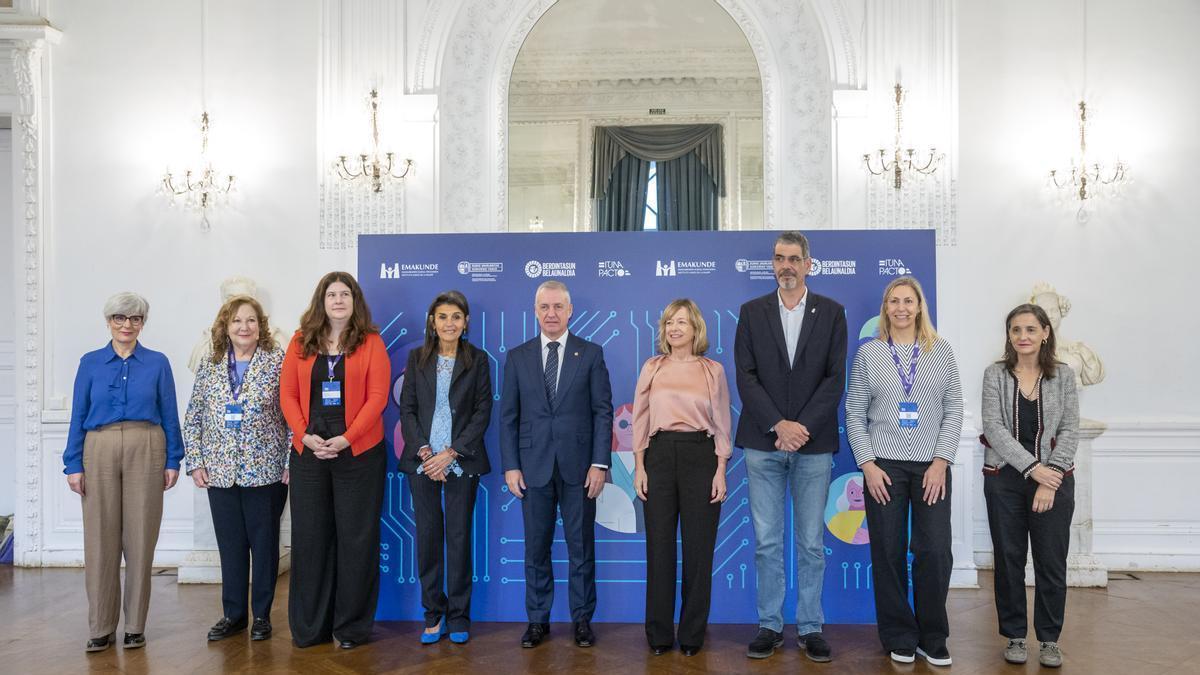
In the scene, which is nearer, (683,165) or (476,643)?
(476,643)

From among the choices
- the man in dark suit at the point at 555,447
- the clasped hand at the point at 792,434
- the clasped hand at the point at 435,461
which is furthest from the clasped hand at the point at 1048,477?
the clasped hand at the point at 435,461

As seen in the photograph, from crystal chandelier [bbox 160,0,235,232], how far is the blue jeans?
4255mm

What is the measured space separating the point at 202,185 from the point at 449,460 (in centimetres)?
336

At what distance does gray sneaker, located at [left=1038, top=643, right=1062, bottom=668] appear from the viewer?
3.71m

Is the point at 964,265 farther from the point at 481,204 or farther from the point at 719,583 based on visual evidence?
the point at 481,204

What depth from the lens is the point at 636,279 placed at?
4.39 meters

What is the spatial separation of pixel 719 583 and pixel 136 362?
9.81 ft

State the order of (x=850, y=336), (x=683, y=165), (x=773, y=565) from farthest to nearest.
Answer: (x=683, y=165) < (x=850, y=336) < (x=773, y=565)

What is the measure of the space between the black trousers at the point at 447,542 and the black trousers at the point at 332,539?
0.73ft

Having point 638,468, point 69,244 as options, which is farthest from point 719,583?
point 69,244

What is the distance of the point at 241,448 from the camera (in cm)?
399

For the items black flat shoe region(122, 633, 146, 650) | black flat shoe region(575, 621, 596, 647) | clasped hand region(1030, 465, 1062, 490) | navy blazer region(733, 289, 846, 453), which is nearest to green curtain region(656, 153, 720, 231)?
navy blazer region(733, 289, 846, 453)

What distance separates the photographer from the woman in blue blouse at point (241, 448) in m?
4.00

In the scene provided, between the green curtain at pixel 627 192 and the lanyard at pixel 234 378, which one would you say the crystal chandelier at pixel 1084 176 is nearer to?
the green curtain at pixel 627 192
